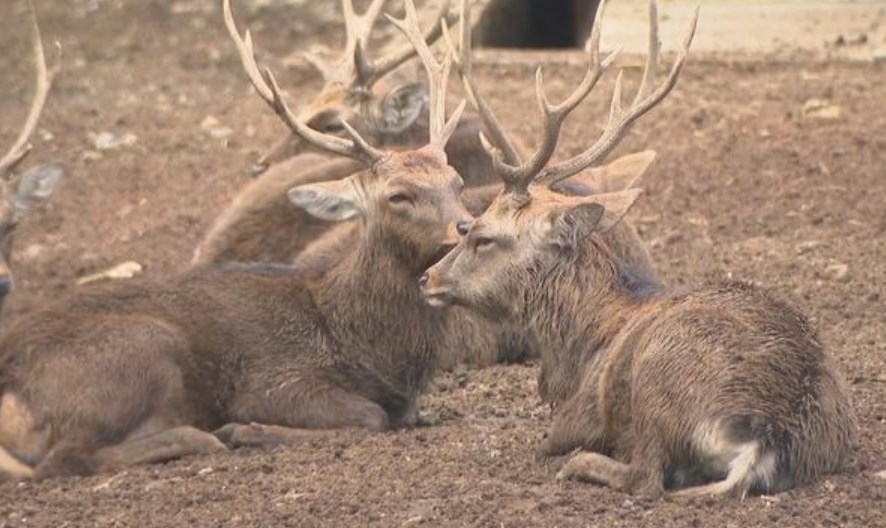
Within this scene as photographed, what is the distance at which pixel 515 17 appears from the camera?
1708 cm

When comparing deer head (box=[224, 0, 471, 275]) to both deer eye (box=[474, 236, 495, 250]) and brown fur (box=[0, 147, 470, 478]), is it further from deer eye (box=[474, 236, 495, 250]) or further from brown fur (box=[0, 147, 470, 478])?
deer eye (box=[474, 236, 495, 250])

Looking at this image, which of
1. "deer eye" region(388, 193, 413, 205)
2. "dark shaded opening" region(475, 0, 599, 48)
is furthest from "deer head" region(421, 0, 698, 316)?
"dark shaded opening" region(475, 0, 599, 48)

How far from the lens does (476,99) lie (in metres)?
8.07

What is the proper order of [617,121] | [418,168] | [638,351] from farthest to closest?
[418,168] → [617,121] → [638,351]

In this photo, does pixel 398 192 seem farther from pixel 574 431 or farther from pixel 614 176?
pixel 614 176

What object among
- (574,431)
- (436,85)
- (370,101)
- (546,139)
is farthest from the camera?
(370,101)

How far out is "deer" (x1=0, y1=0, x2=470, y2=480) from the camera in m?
8.33

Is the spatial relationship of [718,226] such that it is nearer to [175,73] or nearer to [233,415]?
[233,415]

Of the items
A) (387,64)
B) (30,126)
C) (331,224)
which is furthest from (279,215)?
(30,126)

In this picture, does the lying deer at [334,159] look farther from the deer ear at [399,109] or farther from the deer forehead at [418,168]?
the deer forehead at [418,168]

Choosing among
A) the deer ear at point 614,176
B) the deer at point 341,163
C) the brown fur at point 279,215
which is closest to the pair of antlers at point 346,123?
the deer at point 341,163

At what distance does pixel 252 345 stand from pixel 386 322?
0.57 m

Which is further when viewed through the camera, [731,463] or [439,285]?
[439,285]

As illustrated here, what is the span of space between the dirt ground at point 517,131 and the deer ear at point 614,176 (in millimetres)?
613
